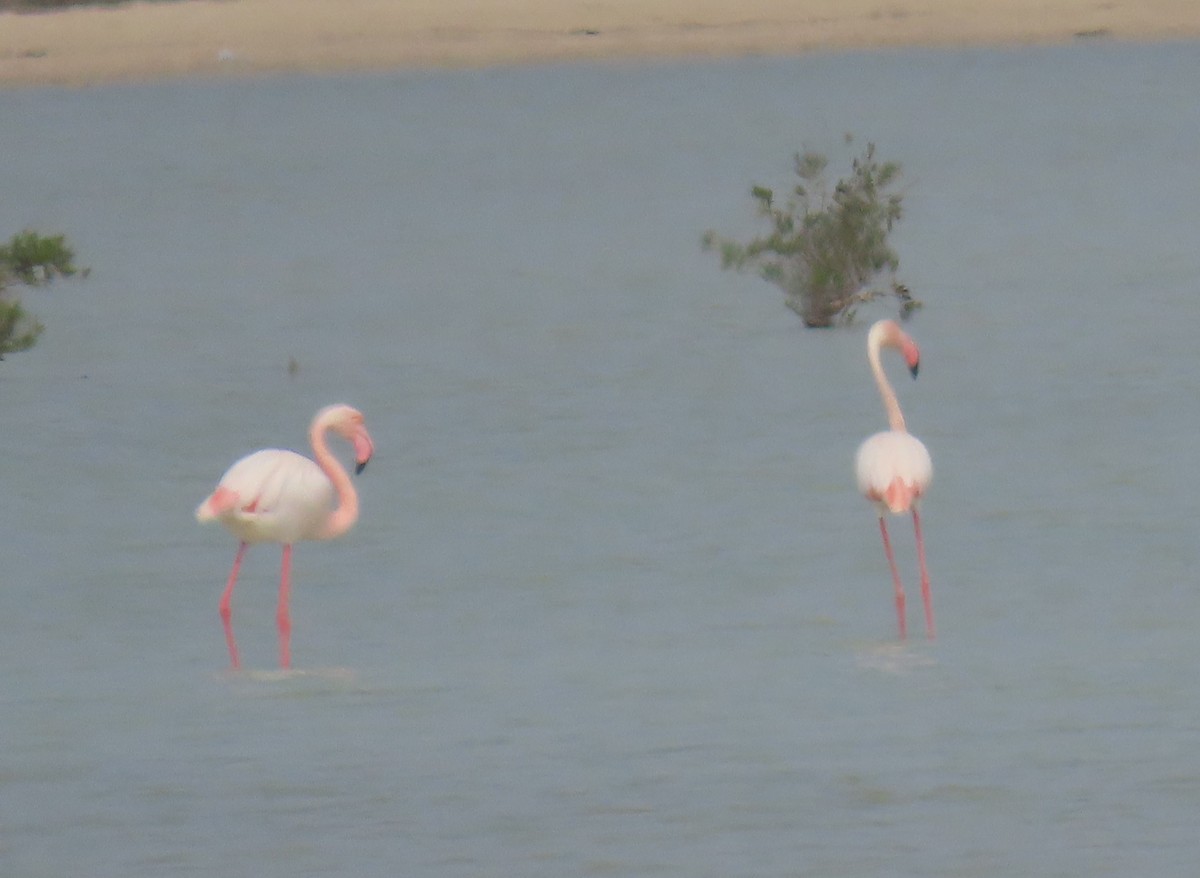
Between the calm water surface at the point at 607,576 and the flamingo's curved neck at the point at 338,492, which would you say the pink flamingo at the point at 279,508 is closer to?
the flamingo's curved neck at the point at 338,492

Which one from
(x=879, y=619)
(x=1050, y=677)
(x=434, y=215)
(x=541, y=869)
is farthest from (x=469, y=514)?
(x=434, y=215)

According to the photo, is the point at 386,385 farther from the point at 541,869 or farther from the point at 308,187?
the point at 308,187

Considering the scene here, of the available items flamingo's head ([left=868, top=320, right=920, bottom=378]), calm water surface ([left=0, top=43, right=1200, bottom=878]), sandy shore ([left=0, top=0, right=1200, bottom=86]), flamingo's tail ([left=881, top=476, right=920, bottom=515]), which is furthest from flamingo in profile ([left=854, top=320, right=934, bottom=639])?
sandy shore ([left=0, top=0, right=1200, bottom=86])

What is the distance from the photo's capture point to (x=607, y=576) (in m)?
9.88

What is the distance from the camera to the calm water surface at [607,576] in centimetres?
696

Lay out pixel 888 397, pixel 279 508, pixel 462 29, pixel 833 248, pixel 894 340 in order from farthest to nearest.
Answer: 1. pixel 462 29
2. pixel 833 248
3. pixel 894 340
4. pixel 888 397
5. pixel 279 508

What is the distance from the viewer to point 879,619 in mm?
9008

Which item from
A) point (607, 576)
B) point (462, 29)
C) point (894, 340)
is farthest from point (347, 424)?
point (462, 29)

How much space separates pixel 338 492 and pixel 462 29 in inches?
1394

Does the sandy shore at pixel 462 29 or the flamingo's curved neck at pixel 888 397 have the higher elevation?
the sandy shore at pixel 462 29

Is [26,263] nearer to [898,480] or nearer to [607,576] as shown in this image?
[607,576]

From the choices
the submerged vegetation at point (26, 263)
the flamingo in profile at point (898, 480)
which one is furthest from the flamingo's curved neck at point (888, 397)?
the submerged vegetation at point (26, 263)

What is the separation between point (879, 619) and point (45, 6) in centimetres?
3906

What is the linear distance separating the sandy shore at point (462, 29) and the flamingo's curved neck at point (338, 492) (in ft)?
111
